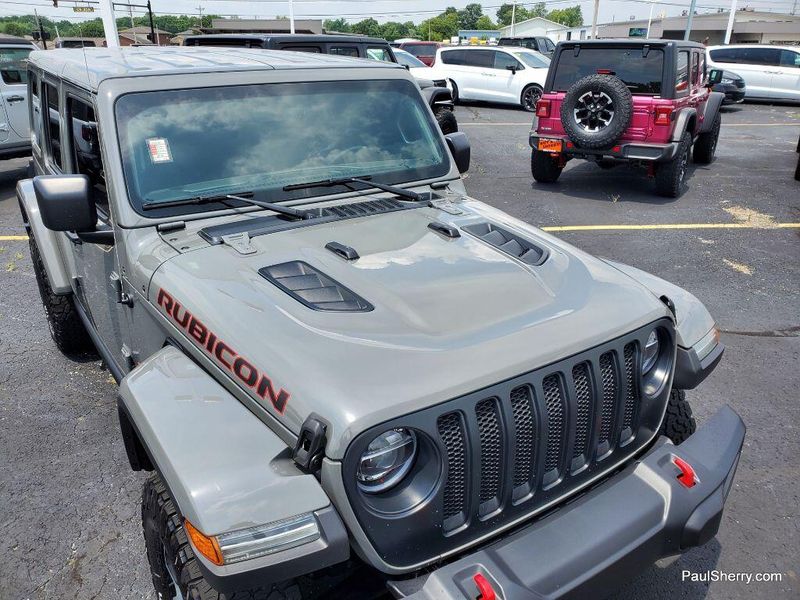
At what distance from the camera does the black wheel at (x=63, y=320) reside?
4.11m

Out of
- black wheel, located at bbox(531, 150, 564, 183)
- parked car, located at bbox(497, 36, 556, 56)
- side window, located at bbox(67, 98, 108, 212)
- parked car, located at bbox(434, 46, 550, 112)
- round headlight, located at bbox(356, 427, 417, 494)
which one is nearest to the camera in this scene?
round headlight, located at bbox(356, 427, 417, 494)

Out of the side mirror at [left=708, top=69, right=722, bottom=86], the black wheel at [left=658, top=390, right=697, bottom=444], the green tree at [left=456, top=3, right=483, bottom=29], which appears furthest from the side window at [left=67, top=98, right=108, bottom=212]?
the green tree at [left=456, top=3, right=483, bottom=29]

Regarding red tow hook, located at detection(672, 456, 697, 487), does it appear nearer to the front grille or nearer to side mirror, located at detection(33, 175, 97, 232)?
the front grille

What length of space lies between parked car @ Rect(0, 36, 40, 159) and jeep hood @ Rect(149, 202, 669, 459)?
7781 mm

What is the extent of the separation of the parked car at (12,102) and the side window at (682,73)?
27.6 feet

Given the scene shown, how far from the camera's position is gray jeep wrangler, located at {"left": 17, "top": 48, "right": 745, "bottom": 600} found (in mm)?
1687

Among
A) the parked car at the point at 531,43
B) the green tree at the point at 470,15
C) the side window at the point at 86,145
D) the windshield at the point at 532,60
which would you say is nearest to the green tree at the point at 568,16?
the green tree at the point at 470,15

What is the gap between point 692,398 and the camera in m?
3.95

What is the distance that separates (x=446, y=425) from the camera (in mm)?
1766

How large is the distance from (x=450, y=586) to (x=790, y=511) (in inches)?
87.8

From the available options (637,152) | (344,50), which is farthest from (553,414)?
(344,50)

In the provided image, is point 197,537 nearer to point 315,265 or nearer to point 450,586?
point 450,586

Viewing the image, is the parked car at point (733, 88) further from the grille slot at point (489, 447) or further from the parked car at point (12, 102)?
the grille slot at point (489, 447)

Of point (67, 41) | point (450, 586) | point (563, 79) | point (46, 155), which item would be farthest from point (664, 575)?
point (67, 41)
